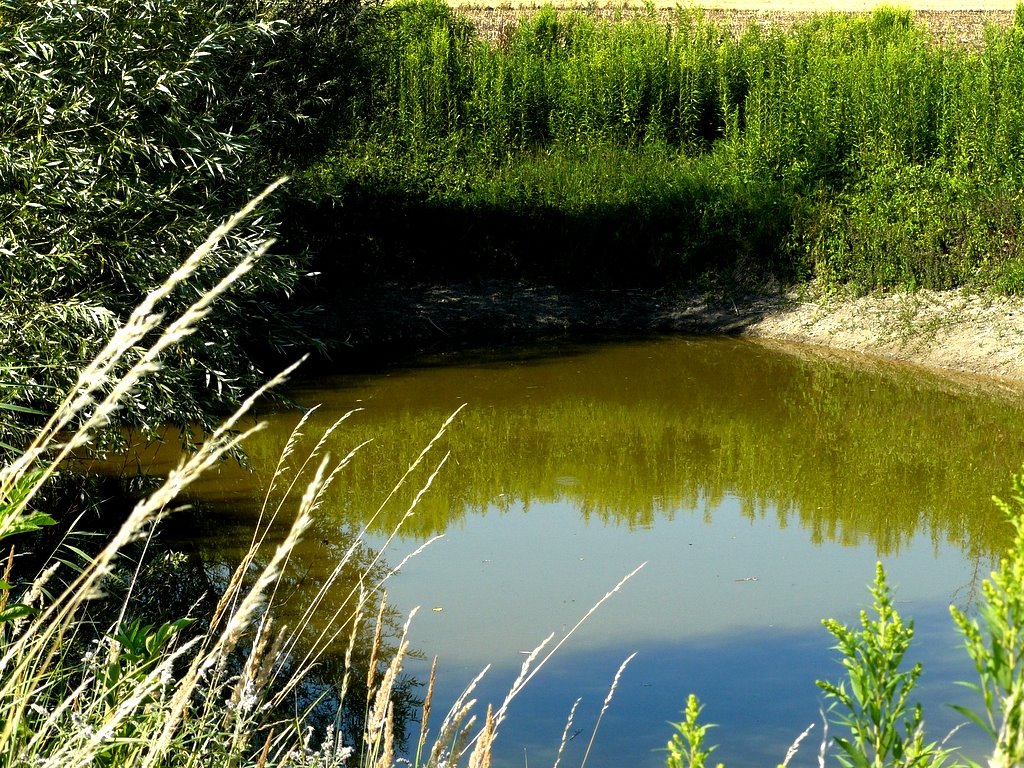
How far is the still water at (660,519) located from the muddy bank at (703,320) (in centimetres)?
58

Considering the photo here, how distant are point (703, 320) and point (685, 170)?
9.00 feet

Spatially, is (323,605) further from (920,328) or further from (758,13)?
(758,13)

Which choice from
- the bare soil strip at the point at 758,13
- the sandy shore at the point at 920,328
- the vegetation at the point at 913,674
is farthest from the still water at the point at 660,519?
the bare soil strip at the point at 758,13

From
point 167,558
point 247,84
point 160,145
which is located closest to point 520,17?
point 247,84

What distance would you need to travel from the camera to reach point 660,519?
8008mm

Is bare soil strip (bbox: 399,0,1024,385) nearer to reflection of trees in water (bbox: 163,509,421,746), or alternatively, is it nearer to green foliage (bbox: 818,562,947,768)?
reflection of trees in water (bbox: 163,509,421,746)

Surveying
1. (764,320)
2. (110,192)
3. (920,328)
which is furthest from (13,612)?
(764,320)

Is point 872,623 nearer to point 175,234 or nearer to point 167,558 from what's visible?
point 167,558

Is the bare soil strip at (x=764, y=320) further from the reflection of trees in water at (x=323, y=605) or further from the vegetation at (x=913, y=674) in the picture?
the vegetation at (x=913, y=674)

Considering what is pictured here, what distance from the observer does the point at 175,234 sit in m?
7.01

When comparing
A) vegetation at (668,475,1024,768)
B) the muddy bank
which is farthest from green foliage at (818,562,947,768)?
the muddy bank

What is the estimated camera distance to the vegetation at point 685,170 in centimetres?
1356

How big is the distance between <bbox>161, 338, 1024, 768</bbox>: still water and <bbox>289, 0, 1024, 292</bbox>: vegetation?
70.7 inches

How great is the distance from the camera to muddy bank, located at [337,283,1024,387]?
12094 millimetres
